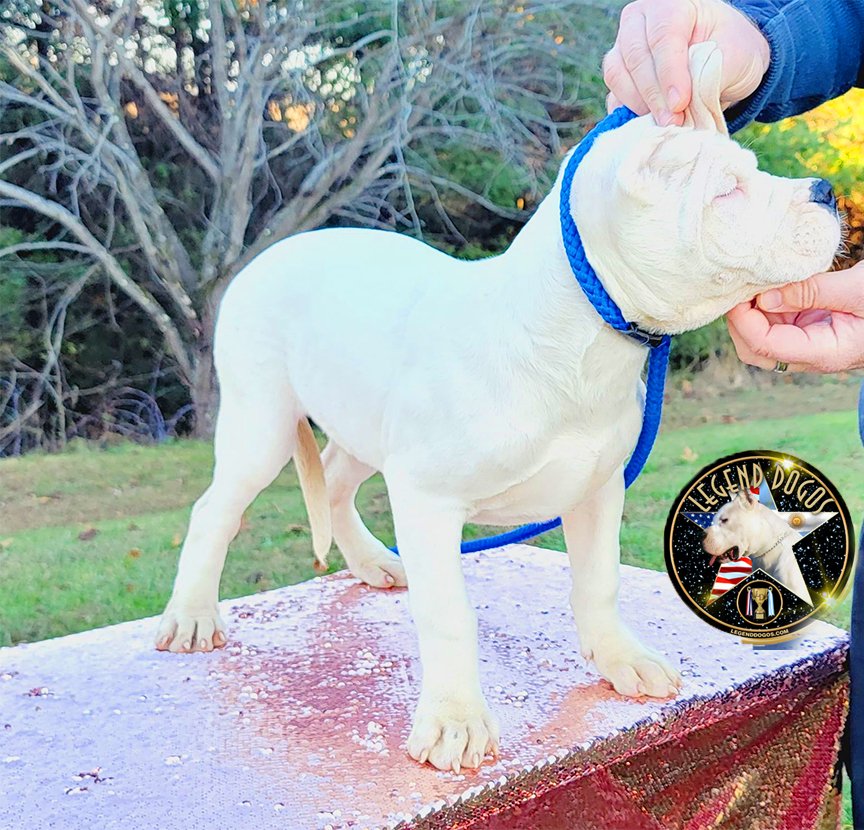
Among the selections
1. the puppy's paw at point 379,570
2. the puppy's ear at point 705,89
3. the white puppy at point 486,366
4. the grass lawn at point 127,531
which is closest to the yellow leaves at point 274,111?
the grass lawn at point 127,531

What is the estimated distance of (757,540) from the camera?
1.13 m

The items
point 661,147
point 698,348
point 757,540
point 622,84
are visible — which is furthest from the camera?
point 698,348

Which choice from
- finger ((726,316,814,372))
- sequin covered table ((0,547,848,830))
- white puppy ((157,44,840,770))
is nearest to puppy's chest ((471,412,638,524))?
white puppy ((157,44,840,770))

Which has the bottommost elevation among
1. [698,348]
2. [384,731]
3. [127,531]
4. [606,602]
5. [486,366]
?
[127,531]

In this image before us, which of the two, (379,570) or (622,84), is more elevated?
(622,84)

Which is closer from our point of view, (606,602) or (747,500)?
(606,602)

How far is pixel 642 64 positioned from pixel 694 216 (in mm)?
157

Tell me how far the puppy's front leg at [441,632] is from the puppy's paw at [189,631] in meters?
0.41

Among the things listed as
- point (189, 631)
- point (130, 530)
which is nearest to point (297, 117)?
point (130, 530)

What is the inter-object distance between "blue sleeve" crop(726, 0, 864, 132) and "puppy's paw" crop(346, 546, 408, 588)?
85 cm

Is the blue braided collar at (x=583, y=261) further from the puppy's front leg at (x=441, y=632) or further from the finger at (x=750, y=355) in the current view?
the puppy's front leg at (x=441, y=632)

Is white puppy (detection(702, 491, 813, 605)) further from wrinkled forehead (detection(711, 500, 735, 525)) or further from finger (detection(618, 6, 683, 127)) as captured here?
finger (detection(618, 6, 683, 127))

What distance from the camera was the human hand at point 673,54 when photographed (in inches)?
27.4

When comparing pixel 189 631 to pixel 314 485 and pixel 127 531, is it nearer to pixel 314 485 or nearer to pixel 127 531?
pixel 314 485
